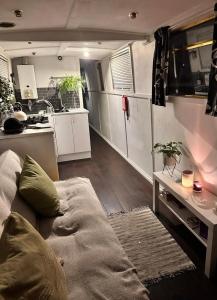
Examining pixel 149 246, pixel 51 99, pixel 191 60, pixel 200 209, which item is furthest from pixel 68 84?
pixel 200 209

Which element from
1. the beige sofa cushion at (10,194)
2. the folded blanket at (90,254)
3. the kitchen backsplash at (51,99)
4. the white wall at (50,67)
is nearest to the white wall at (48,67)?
the white wall at (50,67)

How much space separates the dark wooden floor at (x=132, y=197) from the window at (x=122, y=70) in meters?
1.38

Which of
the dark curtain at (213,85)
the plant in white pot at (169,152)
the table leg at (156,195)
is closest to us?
the dark curtain at (213,85)

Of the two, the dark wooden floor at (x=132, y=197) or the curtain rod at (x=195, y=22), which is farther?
the curtain rod at (x=195, y=22)

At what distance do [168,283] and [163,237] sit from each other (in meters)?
0.51

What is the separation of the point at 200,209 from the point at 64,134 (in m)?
3.22

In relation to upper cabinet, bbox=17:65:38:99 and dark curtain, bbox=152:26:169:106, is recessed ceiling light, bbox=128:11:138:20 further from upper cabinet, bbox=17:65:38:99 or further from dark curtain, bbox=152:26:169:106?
upper cabinet, bbox=17:65:38:99

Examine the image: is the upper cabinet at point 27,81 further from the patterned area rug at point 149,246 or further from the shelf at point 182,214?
the shelf at point 182,214

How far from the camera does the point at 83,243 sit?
1.51 metres

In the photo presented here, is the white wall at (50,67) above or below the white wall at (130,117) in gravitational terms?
above

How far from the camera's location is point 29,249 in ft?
3.42

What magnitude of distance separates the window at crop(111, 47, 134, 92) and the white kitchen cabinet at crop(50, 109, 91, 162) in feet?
2.78

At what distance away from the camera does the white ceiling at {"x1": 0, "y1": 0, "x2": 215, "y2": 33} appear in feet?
5.80

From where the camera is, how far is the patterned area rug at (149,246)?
6.21ft
